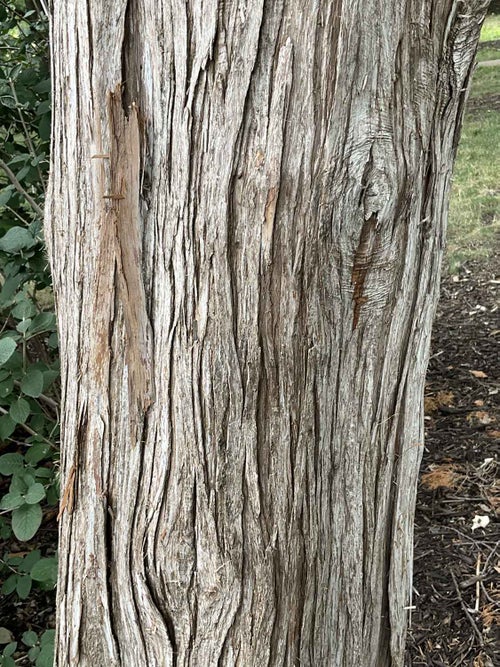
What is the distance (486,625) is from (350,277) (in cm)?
176

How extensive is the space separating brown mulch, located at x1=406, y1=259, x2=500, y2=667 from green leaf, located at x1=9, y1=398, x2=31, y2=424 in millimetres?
1536

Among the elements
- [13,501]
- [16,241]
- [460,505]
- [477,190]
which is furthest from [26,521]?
[477,190]

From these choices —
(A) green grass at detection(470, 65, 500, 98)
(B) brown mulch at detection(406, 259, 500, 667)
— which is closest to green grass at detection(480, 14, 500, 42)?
(A) green grass at detection(470, 65, 500, 98)

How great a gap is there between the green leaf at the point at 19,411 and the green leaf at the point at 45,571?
0.45 m

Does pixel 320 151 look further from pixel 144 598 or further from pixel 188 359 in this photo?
pixel 144 598

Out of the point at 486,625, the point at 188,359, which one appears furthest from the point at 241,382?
the point at 486,625

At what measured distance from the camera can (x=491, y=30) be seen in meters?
13.8

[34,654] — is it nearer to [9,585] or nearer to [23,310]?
[9,585]

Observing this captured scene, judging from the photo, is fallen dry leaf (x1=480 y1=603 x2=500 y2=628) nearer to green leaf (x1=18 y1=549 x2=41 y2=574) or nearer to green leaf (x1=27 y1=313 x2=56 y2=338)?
green leaf (x1=18 y1=549 x2=41 y2=574)

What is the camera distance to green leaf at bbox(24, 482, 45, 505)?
2191mm

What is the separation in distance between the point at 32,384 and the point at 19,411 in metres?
0.12

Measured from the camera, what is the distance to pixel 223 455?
58.4 inches

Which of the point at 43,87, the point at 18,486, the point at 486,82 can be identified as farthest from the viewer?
the point at 486,82

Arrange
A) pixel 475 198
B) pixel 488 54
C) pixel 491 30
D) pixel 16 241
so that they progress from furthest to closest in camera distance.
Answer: pixel 491 30, pixel 488 54, pixel 475 198, pixel 16 241
